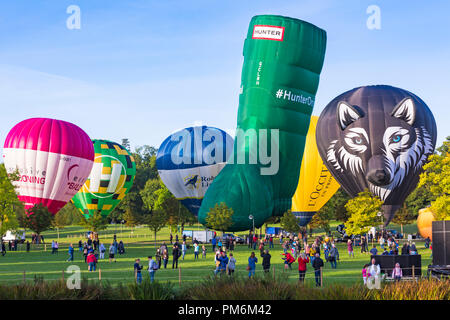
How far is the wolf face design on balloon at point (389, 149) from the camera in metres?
51.2

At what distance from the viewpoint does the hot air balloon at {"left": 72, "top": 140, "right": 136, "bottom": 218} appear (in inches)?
2884

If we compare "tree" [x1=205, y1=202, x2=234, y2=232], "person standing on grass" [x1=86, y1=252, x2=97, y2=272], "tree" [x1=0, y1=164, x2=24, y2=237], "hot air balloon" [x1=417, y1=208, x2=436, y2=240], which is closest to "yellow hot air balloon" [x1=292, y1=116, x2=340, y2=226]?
"hot air balloon" [x1=417, y1=208, x2=436, y2=240]

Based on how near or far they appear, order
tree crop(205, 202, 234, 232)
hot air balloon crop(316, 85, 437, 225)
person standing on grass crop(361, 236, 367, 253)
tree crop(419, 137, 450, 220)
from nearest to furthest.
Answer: person standing on grass crop(361, 236, 367, 253) → tree crop(419, 137, 450, 220) → hot air balloon crop(316, 85, 437, 225) → tree crop(205, 202, 234, 232)

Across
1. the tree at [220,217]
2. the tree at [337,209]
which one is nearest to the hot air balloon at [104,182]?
the tree at [220,217]

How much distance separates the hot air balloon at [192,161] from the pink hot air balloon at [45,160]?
46.4 feet

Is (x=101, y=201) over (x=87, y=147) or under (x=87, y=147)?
under

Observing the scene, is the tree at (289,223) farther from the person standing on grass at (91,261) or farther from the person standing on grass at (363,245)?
the person standing on grass at (91,261)

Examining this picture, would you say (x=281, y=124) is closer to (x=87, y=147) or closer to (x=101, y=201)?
(x=87, y=147)

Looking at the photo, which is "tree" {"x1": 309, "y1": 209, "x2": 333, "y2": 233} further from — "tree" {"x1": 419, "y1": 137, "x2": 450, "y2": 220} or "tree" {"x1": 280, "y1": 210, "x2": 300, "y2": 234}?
"tree" {"x1": 419, "y1": 137, "x2": 450, "y2": 220}

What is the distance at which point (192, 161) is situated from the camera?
70812mm

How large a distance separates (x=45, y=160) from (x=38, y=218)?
573 centimetres
